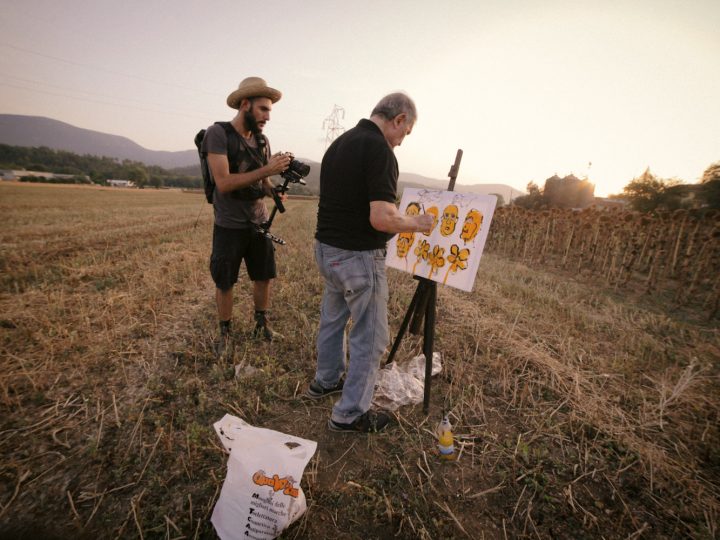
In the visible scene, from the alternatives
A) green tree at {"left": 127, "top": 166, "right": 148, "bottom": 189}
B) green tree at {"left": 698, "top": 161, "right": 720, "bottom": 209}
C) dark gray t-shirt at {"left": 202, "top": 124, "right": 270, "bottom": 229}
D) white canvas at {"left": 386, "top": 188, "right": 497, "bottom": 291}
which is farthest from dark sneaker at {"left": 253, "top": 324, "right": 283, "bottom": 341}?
green tree at {"left": 127, "top": 166, "right": 148, "bottom": 189}

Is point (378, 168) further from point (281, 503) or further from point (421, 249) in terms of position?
point (281, 503)

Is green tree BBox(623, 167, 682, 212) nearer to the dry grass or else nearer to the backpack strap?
the dry grass

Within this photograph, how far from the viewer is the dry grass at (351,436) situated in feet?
6.53

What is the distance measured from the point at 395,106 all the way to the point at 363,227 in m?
0.95

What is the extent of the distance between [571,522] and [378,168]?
112 inches

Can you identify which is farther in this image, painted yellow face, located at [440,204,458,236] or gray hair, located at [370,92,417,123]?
painted yellow face, located at [440,204,458,236]

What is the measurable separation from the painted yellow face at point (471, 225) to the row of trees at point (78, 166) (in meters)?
103

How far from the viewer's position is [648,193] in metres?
32.9

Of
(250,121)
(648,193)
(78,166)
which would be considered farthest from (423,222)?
(78,166)

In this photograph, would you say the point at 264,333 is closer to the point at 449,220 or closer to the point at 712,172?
the point at 449,220

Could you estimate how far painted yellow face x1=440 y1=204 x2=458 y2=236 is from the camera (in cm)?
283

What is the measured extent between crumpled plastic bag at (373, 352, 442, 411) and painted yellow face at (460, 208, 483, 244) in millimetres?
1643

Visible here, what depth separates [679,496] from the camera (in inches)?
90.0

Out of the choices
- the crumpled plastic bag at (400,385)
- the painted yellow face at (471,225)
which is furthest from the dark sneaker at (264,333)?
the painted yellow face at (471,225)
